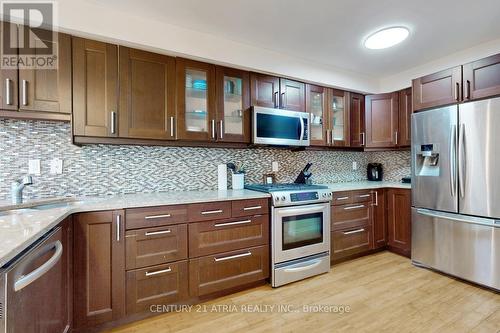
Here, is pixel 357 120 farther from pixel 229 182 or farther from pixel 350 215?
pixel 229 182

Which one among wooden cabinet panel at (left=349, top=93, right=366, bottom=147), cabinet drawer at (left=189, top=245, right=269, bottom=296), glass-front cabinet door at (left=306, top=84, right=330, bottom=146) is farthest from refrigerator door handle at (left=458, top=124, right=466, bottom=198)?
cabinet drawer at (left=189, top=245, right=269, bottom=296)

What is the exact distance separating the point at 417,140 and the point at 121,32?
3144 mm

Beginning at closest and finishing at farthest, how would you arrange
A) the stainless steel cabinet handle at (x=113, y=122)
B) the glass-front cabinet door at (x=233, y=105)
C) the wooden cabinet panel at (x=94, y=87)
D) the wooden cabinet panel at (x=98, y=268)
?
the wooden cabinet panel at (x=98, y=268) → the wooden cabinet panel at (x=94, y=87) → the stainless steel cabinet handle at (x=113, y=122) → the glass-front cabinet door at (x=233, y=105)

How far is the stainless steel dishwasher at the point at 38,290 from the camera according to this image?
0.86 m

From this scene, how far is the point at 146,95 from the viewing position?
2104 mm

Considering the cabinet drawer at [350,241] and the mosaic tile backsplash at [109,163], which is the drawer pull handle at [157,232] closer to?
the mosaic tile backsplash at [109,163]

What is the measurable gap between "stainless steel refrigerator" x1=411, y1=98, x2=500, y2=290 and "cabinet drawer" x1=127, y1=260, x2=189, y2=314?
2.60 metres

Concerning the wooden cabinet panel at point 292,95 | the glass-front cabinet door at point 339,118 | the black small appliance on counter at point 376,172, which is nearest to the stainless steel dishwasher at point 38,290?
the wooden cabinet panel at point 292,95

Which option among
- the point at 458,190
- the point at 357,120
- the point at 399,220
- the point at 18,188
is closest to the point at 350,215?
the point at 399,220

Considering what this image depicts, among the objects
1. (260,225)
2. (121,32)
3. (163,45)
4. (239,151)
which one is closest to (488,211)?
(260,225)

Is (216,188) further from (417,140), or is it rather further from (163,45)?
(417,140)

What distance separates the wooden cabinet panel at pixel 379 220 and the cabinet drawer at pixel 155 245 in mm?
2445

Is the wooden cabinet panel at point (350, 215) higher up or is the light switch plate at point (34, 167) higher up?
the light switch plate at point (34, 167)

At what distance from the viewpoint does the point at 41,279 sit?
114 centimetres
